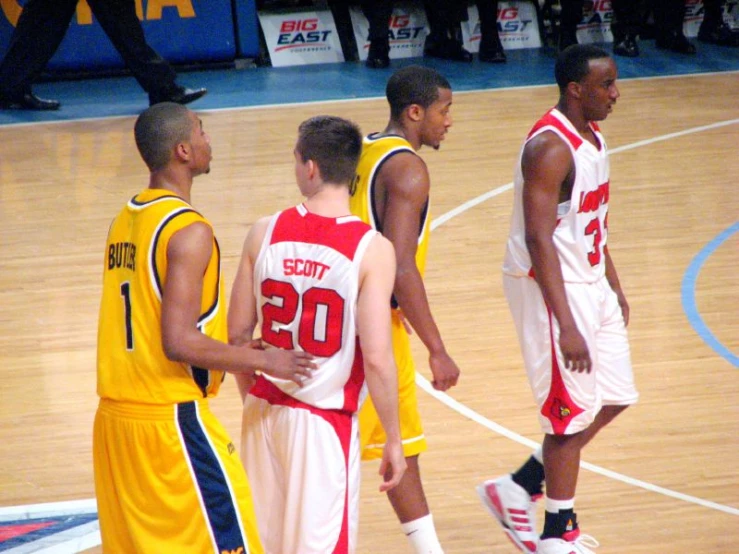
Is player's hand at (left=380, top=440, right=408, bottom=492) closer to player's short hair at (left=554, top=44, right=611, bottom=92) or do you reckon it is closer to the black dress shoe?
player's short hair at (left=554, top=44, right=611, bottom=92)

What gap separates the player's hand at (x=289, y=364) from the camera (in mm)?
3250

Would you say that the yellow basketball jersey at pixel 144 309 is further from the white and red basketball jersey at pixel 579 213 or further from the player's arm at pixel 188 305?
the white and red basketball jersey at pixel 579 213

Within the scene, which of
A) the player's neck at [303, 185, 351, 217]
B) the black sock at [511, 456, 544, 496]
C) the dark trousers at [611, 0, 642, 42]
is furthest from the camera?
the dark trousers at [611, 0, 642, 42]

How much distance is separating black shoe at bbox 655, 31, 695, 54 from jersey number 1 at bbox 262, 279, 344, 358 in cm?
1092

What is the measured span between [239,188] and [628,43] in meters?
5.96

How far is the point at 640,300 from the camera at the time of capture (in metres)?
6.91

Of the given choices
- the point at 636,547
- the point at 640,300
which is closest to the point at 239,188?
the point at 640,300

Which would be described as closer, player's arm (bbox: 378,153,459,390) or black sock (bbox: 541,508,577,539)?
player's arm (bbox: 378,153,459,390)

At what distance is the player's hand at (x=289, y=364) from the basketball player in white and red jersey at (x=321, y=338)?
4 cm

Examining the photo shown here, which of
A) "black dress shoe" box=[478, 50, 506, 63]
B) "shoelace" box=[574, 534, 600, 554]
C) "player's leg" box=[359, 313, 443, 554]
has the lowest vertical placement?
"black dress shoe" box=[478, 50, 506, 63]

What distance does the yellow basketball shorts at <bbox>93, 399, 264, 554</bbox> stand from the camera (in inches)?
125

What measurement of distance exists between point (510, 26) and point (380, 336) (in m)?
11.2

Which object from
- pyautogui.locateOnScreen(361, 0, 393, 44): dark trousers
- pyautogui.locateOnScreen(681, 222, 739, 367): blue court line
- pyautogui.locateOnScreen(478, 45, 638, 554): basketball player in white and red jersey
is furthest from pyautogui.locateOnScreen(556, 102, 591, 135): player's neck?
pyautogui.locateOnScreen(361, 0, 393, 44): dark trousers

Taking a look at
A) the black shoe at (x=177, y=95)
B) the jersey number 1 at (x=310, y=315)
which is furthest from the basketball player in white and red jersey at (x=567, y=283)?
the black shoe at (x=177, y=95)
